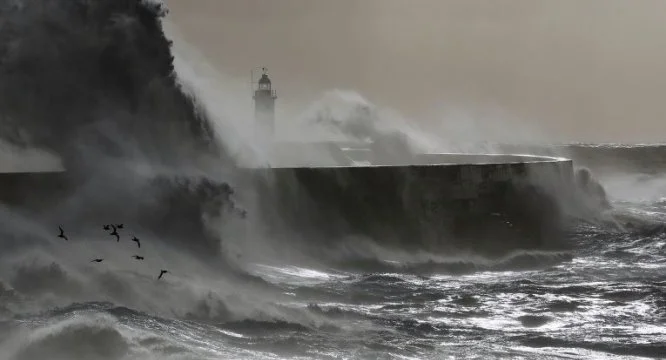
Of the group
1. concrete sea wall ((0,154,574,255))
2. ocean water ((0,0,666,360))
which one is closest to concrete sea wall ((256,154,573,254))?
concrete sea wall ((0,154,574,255))

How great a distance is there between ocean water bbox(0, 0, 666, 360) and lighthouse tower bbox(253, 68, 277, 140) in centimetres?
1041

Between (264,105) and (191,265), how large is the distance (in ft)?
56.8

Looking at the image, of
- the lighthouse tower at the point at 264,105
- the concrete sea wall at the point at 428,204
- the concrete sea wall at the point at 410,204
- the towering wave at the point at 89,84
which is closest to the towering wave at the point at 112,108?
the towering wave at the point at 89,84

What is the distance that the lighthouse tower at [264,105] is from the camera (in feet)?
93.7

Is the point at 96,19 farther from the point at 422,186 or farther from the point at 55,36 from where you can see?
the point at 422,186

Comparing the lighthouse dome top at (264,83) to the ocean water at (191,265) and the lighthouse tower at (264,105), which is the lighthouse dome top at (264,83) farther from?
the ocean water at (191,265)

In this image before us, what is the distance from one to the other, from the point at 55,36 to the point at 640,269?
9.44m

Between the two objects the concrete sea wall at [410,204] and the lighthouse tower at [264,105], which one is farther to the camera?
the lighthouse tower at [264,105]

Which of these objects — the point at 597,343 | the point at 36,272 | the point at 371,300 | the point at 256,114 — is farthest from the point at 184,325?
the point at 256,114

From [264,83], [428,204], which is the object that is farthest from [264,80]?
[428,204]

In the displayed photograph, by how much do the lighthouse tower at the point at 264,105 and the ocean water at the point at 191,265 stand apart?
1041 centimetres

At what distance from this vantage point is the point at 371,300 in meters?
11.4

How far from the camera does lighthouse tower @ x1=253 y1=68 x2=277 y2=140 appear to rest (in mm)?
28562

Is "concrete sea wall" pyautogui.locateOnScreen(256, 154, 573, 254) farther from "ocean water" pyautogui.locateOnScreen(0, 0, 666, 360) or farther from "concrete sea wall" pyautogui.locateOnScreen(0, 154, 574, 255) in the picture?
"ocean water" pyautogui.locateOnScreen(0, 0, 666, 360)
